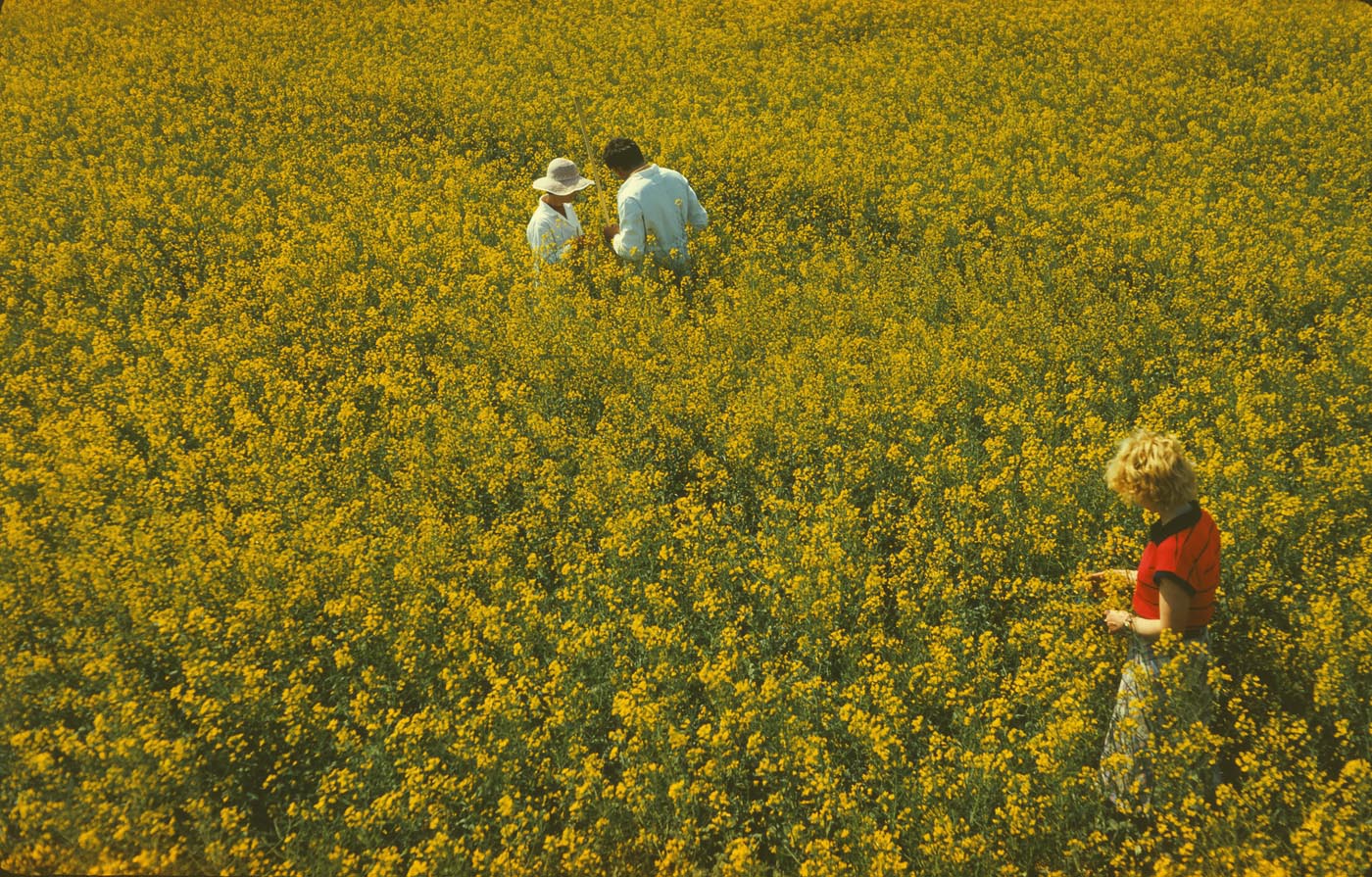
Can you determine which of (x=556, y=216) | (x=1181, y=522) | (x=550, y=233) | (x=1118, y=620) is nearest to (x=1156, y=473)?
(x=1181, y=522)

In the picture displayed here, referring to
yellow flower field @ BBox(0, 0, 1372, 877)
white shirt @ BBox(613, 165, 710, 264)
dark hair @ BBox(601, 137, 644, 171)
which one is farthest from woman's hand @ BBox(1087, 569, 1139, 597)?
dark hair @ BBox(601, 137, 644, 171)

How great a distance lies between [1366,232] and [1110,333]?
3.61 metres

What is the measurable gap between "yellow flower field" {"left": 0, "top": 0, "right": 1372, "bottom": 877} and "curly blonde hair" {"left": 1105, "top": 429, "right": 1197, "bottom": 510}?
3.14 ft

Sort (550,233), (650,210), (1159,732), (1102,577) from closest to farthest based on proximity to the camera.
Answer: (1159,732) < (1102,577) < (650,210) < (550,233)

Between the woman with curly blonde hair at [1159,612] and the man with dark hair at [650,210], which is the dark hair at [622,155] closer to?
the man with dark hair at [650,210]

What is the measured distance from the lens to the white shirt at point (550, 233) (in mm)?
7590

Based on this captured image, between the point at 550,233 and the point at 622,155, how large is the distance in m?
1.06

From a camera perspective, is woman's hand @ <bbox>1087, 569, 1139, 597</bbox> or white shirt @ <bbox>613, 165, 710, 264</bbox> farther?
white shirt @ <bbox>613, 165, 710, 264</bbox>

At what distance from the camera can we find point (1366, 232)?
775 cm

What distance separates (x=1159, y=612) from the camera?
11.3 ft

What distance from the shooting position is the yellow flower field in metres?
3.49

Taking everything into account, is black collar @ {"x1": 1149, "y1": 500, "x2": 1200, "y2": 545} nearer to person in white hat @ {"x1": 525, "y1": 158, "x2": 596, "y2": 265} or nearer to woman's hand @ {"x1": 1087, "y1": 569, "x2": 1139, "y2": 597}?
woman's hand @ {"x1": 1087, "y1": 569, "x2": 1139, "y2": 597}

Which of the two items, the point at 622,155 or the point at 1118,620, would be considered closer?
the point at 1118,620

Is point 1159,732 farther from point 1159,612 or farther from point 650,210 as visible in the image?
point 650,210
